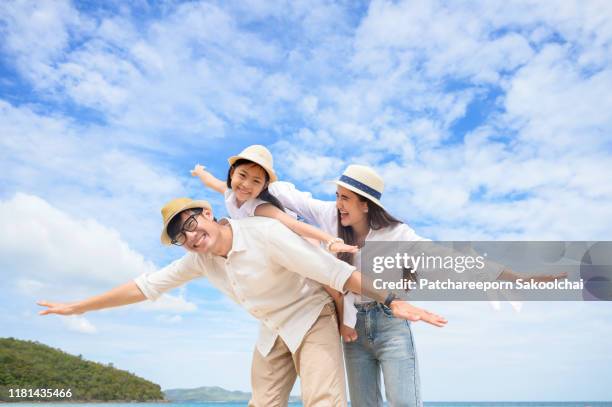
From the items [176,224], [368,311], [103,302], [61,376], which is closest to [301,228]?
[368,311]

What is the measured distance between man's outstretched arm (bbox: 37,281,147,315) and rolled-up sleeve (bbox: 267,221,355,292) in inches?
46.0

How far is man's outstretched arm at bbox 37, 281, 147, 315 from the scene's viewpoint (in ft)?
13.7

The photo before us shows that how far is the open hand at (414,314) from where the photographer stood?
3330 millimetres

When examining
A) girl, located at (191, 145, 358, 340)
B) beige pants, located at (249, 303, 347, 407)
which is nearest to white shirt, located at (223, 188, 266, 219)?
girl, located at (191, 145, 358, 340)

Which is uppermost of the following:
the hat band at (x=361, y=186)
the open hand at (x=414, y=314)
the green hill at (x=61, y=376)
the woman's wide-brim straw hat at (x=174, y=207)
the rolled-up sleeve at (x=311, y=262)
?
the green hill at (x=61, y=376)

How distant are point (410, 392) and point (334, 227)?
48.2 inches

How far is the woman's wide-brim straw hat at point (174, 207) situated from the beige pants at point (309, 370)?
0.99 metres

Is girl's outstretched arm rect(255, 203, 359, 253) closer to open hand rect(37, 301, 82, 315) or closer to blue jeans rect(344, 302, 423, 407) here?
blue jeans rect(344, 302, 423, 407)

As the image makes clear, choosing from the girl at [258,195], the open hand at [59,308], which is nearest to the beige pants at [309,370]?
the girl at [258,195]

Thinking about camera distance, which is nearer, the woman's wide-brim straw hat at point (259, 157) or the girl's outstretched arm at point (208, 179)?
the woman's wide-brim straw hat at point (259, 157)

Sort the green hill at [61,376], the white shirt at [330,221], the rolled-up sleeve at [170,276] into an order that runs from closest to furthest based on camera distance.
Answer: the rolled-up sleeve at [170,276], the white shirt at [330,221], the green hill at [61,376]

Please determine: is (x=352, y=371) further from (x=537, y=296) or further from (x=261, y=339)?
(x=537, y=296)

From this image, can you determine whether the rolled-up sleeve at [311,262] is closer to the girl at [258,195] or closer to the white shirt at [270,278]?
the white shirt at [270,278]

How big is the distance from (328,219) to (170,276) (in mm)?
1169
